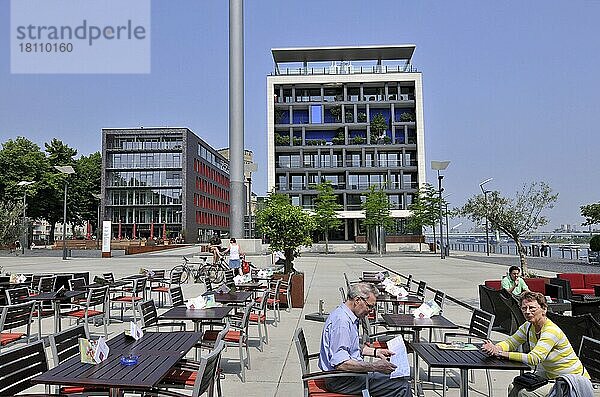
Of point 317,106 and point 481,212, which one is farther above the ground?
point 317,106

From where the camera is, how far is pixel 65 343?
16.4ft

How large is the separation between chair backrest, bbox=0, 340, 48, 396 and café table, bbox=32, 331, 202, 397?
286mm

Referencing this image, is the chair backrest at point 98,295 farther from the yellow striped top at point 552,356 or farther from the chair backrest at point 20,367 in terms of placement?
the yellow striped top at point 552,356

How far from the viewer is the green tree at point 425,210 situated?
5719cm

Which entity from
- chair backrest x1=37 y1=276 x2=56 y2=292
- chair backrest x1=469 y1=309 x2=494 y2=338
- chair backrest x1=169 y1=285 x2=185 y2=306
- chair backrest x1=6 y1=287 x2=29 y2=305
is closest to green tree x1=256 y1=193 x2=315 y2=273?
chair backrest x1=37 y1=276 x2=56 y2=292

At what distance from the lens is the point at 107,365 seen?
14.1ft

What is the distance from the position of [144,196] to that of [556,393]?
80.1 m

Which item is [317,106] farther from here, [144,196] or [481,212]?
[481,212]

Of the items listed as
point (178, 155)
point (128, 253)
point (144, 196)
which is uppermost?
point (178, 155)

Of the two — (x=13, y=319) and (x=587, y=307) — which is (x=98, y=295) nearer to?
(x=13, y=319)

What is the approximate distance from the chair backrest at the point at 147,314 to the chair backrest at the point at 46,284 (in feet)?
16.8

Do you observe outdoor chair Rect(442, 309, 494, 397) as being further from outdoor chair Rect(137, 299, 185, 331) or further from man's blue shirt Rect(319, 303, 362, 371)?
outdoor chair Rect(137, 299, 185, 331)

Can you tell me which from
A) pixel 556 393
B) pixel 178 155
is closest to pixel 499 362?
pixel 556 393

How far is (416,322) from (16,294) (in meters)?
7.16
